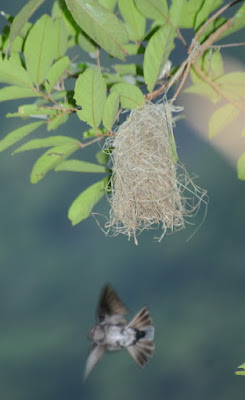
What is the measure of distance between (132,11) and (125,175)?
30 centimetres

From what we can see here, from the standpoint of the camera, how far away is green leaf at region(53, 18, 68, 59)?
75cm

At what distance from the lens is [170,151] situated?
0.93 metres

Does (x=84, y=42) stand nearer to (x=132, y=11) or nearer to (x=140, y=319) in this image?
(x=132, y=11)

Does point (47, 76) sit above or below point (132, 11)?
below

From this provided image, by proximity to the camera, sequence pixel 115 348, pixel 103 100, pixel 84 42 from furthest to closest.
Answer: pixel 115 348
pixel 84 42
pixel 103 100

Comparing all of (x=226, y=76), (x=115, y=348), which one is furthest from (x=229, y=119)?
(x=115, y=348)

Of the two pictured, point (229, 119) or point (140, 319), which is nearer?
point (229, 119)

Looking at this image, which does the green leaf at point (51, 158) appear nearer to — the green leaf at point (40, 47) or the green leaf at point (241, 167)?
the green leaf at point (40, 47)

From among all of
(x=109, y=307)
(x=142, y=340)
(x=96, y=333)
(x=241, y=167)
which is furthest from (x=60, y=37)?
(x=142, y=340)

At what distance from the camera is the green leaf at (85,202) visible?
3.22 ft

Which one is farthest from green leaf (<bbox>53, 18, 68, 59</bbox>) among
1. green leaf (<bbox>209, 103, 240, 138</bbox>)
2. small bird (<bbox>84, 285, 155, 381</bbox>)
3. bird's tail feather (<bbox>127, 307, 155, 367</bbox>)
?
bird's tail feather (<bbox>127, 307, 155, 367</bbox>)

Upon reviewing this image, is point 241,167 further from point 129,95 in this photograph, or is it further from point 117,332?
point 117,332

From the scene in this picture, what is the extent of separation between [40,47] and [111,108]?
0.14 m

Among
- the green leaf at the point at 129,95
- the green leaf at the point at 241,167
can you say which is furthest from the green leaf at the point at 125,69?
the green leaf at the point at 241,167
